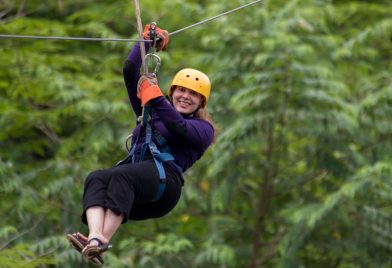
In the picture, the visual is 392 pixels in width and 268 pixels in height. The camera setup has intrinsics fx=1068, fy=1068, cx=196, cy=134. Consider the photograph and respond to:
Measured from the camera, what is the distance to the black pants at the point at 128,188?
6277 mm

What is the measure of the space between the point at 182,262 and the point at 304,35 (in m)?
2.88

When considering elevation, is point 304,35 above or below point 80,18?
below

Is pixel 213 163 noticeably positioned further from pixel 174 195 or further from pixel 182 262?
pixel 174 195

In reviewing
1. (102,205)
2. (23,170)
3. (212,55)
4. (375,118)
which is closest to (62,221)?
(23,170)

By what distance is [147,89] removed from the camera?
642 centimetres

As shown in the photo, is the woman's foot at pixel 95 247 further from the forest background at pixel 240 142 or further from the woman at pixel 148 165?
the forest background at pixel 240 142

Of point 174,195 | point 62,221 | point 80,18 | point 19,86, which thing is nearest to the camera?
point 174,195

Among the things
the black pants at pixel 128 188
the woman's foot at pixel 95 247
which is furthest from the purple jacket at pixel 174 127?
the woman's foot at pixel 95 247

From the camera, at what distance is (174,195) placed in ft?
21.8

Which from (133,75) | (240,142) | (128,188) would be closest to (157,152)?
(128,188)

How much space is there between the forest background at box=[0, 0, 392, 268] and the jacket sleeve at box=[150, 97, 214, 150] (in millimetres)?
3453

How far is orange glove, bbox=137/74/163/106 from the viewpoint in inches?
252

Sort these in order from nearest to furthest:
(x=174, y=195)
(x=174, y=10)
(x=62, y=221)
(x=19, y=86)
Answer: (x=174, y=195) → (x=62, y=221) → (x=19, y=86) → (x=174, y=10)

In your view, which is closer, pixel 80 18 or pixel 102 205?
pixel 102 205
